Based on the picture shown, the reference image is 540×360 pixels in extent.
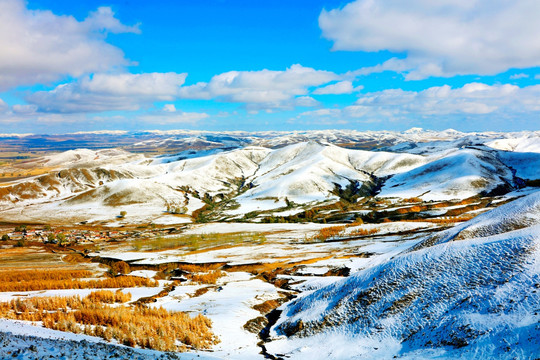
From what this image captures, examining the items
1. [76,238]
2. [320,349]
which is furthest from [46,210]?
[320,349]

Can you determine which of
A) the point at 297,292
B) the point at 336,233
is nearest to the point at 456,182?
the point at 336,233

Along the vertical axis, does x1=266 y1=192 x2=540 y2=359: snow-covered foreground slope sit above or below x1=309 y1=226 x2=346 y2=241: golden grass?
above

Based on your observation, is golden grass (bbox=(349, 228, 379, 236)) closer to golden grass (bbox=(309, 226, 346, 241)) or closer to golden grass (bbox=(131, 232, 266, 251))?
golden grass (bbox=(309, 226, 346, 241))

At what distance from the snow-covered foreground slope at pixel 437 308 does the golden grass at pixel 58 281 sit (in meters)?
28.9

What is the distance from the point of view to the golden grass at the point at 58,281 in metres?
42.7

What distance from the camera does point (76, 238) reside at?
102 metres

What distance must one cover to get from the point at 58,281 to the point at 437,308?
173ft

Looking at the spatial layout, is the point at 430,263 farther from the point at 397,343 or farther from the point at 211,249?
the point at 211,249

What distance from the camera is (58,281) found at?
46500 mm

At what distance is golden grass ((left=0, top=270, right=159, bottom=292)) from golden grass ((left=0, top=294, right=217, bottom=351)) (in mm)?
15350

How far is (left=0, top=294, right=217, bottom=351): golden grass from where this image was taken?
2088 centimetres

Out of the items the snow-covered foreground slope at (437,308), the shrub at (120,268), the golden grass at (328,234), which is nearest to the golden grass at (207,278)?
the shrub at (120,268)

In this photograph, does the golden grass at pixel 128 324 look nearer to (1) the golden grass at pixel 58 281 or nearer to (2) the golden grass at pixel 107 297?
(2) the golden grass at pixel 107 297

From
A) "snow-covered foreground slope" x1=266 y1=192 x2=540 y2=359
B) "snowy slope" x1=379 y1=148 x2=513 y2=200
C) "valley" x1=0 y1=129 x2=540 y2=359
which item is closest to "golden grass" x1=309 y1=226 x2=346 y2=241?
"valley" x1=0 y1=129 x2=540 y2=359
